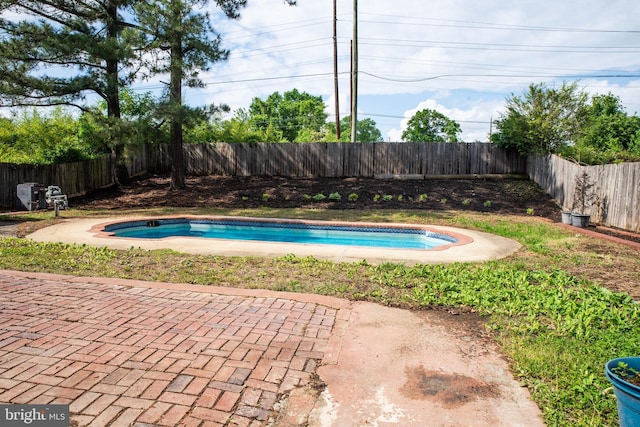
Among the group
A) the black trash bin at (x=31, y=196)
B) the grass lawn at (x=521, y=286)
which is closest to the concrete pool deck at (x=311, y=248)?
the grass lawn at (x=521, y=286)

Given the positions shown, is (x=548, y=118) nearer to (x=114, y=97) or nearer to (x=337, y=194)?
(x=337, y=194)

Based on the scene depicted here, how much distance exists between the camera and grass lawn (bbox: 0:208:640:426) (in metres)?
2.47

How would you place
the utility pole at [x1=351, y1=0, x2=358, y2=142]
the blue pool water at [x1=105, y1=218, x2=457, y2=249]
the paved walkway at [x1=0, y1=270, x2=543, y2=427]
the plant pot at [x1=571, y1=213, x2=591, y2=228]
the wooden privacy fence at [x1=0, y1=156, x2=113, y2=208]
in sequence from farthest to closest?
the utility pole at [x1=351, y1=0, x2=358, y2=142] < the wooden privacy fence at [x1=0, y1=156, x2=113, y2=208] < the blue pool water at [x1=105, y1=218, x2=457, y2=249] < the plant pot at [x1=571, y1=213, x2=591, y2=228] < the paved walkway at [x1=0, y1=270, x2=543, y2=427]

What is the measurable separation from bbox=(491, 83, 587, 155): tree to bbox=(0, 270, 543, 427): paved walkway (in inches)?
514

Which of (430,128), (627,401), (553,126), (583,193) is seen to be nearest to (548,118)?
(553,126)

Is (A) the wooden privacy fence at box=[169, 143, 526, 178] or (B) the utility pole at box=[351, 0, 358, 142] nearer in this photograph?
(A) the wooden privacy fence at box=[169, 143, 526, 178]

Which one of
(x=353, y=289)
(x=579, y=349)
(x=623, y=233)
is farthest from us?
(x=623, y=233)

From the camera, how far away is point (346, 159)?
16.8m

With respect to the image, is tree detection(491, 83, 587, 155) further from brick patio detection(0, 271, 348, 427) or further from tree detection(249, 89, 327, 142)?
tree detection(249, 89, 327, 142)

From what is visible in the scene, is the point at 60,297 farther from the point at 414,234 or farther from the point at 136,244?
the point at 414,234

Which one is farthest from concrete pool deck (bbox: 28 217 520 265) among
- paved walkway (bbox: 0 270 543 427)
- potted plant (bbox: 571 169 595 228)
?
potted plant (bbox: 571 169 595 228)

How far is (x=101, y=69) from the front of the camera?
13297 millimetres

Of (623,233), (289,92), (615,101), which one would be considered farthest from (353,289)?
(289,92)

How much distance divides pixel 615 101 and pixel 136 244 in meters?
33.8
